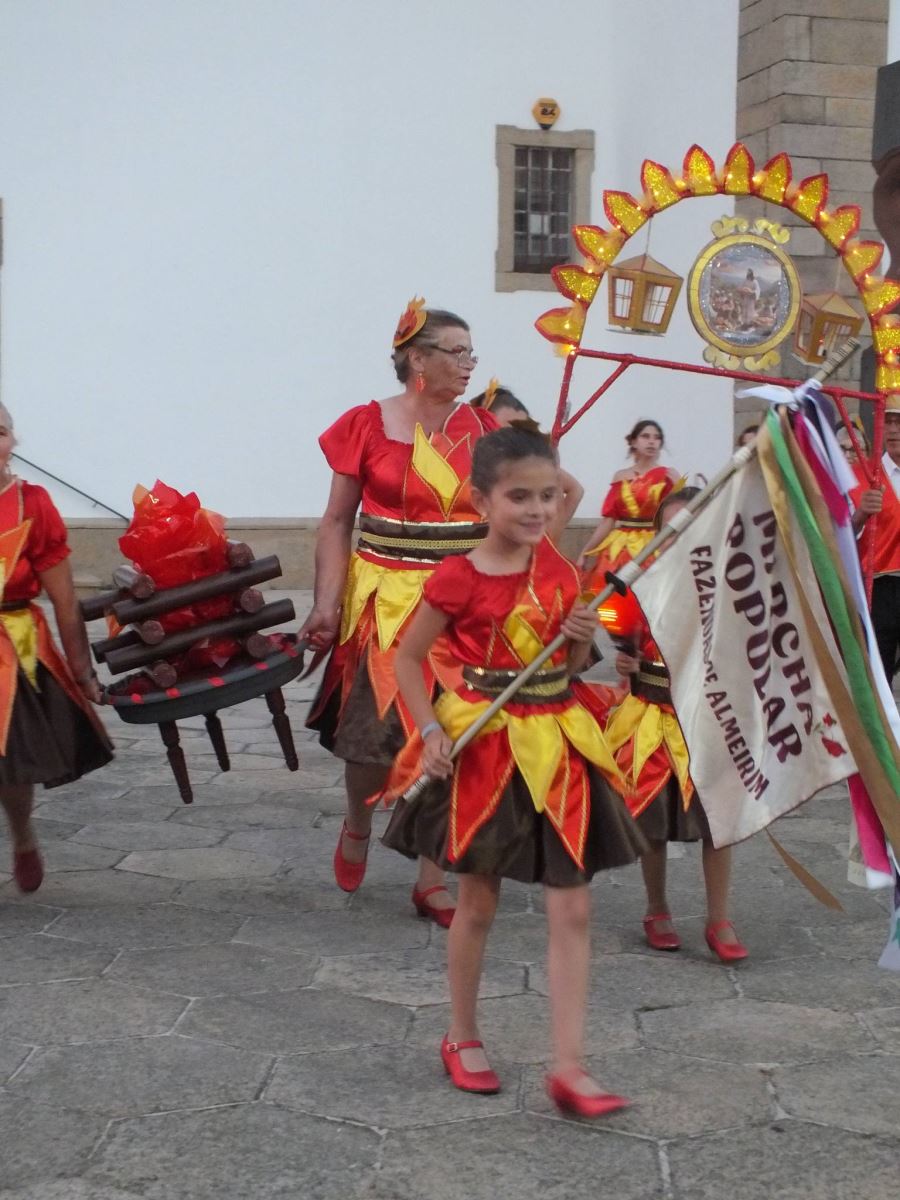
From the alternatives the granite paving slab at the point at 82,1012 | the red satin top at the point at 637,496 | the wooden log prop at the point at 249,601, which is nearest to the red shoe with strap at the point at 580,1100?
the granite paving slab at the point at 82,1012

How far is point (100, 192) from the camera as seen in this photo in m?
14.2

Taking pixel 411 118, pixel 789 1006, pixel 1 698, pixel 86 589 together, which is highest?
pixel 411 118

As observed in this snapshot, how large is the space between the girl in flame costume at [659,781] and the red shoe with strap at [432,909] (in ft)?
1.89

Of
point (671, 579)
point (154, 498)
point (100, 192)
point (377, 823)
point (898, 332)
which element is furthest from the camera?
point (100, 192)

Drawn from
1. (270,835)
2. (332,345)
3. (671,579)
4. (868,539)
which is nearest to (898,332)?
(868,539)

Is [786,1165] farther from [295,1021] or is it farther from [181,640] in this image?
[181,640]

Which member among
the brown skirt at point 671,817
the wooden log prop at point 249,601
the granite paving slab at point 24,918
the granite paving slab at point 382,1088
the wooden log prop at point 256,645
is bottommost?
the granite paving slab at point 24,918

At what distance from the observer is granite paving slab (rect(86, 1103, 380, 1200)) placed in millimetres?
2951

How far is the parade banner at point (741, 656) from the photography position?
3.50 metres

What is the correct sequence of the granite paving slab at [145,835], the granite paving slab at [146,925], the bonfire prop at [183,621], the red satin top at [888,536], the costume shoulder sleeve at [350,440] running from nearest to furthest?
the bonfire prop at [183,621] < the granite paving slab at [146,925] < the costume shoulder sleeve at [350,440] < the granite paving slab at [145,835] < the red satin top at [888,536]

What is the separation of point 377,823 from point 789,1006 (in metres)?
2.51

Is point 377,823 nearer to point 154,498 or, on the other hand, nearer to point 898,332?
point 154,498

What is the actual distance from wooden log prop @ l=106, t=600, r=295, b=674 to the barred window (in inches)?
420

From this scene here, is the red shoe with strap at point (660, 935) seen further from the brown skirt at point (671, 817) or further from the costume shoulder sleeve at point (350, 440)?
the costume shoulder sleeve at point (350, 440)
